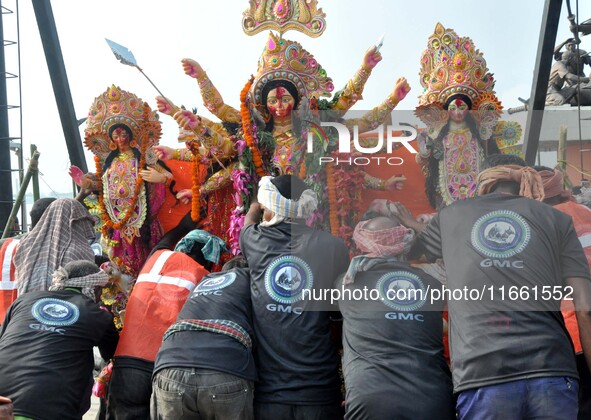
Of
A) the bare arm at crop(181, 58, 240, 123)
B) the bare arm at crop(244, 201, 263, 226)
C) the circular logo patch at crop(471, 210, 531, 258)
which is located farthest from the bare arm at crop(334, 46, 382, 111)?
the circular logo patch at crop(471, 210, 531, 258)

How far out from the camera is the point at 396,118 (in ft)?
16.7

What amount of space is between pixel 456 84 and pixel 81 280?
293 centimetres

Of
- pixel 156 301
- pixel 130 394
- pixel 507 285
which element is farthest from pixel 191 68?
pixel 507 285

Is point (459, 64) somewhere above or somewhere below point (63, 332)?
above

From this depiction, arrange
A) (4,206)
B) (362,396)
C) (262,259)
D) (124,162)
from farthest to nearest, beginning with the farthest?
(4,206)
(124,162)
(262,259)
(362,396)

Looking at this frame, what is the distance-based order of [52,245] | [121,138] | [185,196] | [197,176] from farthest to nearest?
1. [121,138]
2. [185,196]
3. [197,176]
4. [52,245]

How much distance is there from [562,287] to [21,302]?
269 centimetres

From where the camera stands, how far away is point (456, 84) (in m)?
4.95

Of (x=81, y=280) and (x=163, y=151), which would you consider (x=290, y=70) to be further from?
(x=81, y=280)

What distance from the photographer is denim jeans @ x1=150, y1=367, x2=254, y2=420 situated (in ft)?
9.83

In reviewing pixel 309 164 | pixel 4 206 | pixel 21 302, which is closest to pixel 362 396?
pixel 21 302

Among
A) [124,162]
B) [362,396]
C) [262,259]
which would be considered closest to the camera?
[362,396]

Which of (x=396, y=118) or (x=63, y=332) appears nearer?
(x=63, y=332)

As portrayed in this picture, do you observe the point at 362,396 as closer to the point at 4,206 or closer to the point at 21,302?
the point at 21,302
